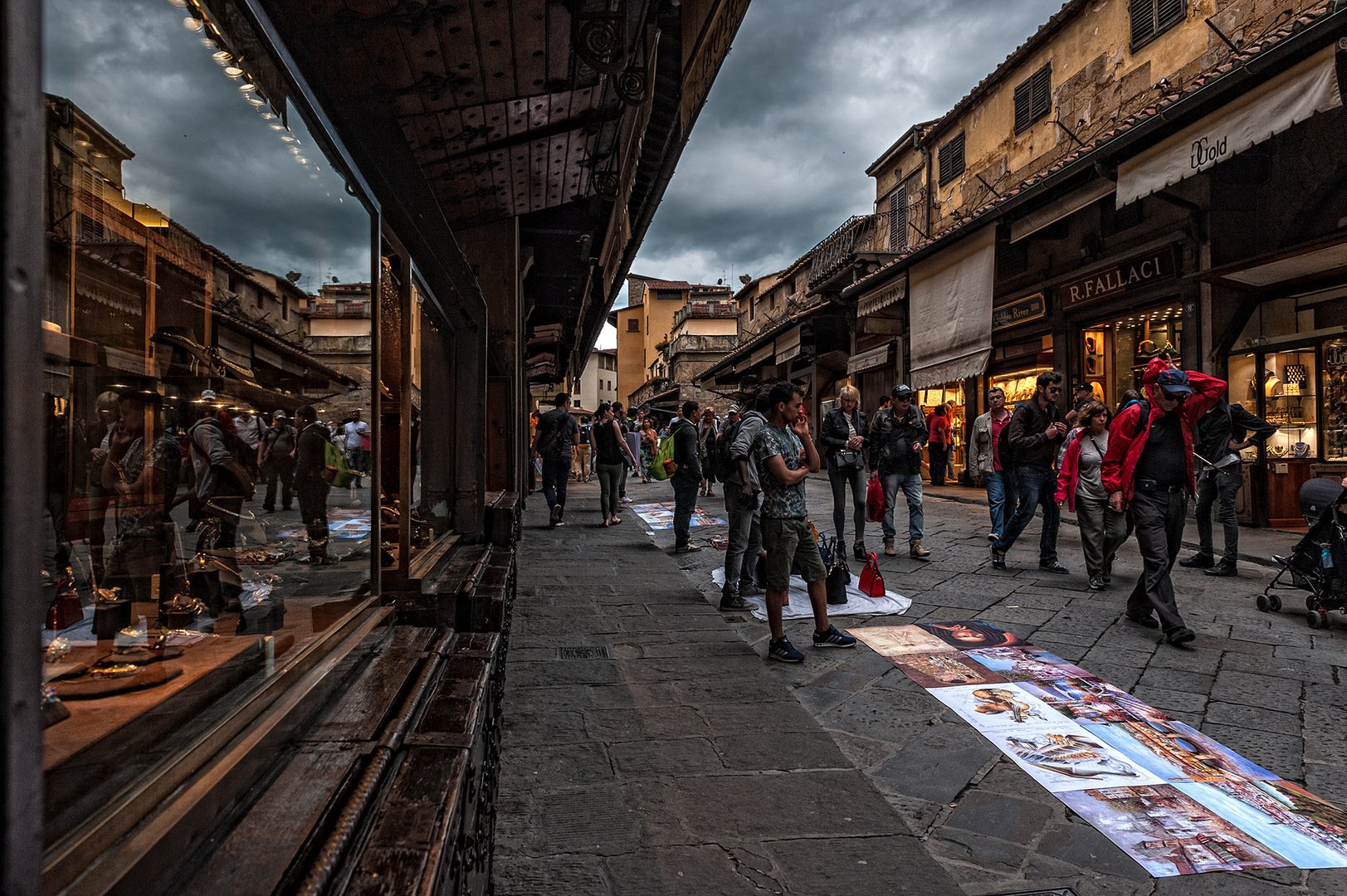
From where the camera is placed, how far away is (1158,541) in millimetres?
4477

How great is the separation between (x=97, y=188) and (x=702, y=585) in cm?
519

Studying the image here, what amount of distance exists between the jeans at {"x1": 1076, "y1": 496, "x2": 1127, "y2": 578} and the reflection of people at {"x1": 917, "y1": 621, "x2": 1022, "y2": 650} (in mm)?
1572

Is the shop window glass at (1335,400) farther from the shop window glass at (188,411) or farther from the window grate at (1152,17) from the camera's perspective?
the shop window glass at (188,411)

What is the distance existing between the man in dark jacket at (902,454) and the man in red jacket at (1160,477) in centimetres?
234

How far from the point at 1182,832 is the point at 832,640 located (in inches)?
80.9

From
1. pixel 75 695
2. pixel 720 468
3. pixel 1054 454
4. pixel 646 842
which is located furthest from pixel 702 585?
pixel 75 695

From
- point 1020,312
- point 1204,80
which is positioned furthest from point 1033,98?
point 1204,80

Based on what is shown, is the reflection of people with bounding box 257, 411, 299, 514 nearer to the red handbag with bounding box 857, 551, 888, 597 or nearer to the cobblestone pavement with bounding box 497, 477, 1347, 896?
the cobblestone pavement with bounding box 497, 477, 1347, 896

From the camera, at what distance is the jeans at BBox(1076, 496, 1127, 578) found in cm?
568

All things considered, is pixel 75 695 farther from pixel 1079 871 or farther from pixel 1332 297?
pixel 1332 297

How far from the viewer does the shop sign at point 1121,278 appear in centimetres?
972

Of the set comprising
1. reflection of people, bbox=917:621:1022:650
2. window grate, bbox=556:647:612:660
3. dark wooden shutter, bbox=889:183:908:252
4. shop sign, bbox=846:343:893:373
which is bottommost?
window grate, bbox=556:647:612:660

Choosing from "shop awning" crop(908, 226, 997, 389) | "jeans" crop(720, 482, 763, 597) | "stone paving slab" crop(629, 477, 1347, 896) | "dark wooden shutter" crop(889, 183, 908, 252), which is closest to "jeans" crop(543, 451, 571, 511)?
"stone paving slab" crop(629, 477, 1347, 896)

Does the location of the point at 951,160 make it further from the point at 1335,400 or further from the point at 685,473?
the point at 685,473
